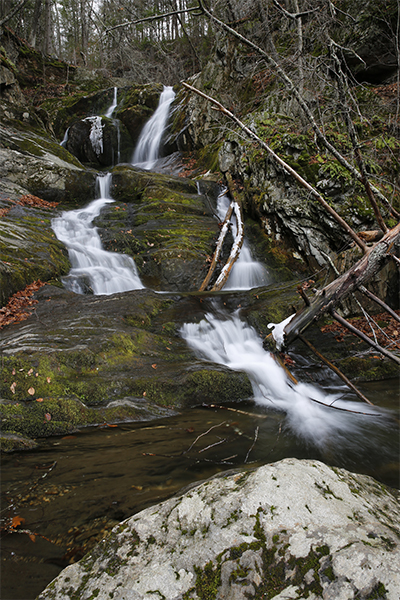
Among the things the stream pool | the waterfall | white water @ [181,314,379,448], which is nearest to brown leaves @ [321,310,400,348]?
white water @ [181,314,379,448]

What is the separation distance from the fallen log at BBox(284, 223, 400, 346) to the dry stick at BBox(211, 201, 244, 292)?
4.17m

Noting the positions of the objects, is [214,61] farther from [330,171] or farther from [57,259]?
[57,259]

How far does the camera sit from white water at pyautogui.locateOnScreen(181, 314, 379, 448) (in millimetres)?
3818

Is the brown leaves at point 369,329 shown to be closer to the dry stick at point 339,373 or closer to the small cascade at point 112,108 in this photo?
the dry stick at point 339,373

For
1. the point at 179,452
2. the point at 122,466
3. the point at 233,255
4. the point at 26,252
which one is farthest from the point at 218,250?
the point at 122,466

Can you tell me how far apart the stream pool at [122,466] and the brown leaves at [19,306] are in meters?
2.92

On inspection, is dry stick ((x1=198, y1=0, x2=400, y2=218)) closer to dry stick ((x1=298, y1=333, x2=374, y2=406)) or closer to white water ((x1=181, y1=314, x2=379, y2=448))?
dry stick ((x1=298, y1=333, x2=374, y2=406))

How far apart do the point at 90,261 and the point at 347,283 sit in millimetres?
7121

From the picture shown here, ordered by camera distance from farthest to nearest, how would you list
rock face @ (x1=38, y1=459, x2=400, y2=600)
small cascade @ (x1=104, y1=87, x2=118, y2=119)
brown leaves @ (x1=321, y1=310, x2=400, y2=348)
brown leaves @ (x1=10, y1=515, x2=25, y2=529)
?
1. small cascade @ (x1=104, y1=87, x2=118, y2=119)
2. brown leaves @ (x1=321, y1=310, x2=400, y2=348)
3. brown leaves @ (x1=10, y1=515, x2=25, y2=529)
4. rock face @ (x1=38, y1=459, x2=400, y2=600)

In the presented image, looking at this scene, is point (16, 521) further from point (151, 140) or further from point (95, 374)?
point (151, 140)

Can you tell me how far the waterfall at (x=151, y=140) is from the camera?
17.4 metres

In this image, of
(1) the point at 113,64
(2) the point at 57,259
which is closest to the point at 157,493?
(2) the point at 57,259

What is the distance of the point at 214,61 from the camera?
50.8 feet

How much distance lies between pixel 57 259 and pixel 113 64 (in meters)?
31.4
